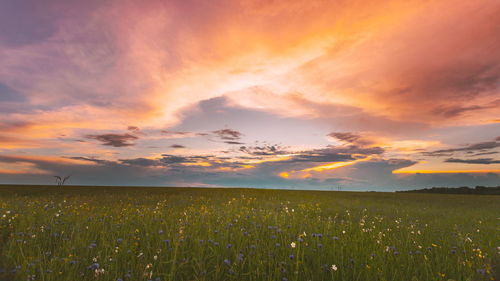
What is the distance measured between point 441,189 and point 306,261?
3941 inches

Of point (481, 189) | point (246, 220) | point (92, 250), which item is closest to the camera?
point (92, 250)

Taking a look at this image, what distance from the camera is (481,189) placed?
83938 mm

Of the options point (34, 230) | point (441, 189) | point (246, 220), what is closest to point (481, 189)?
point (441, 189)

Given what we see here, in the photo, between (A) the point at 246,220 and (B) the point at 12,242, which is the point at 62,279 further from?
(A) the point at 246,220

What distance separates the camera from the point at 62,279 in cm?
461

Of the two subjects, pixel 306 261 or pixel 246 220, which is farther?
pixel 246 220

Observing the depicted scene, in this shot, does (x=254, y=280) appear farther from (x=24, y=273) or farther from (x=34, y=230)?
(x=34, y=230)

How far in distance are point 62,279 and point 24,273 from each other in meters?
0.75

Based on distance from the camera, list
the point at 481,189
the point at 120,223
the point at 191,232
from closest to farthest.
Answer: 1. the point at 191,232
2. the point at 120,223
3. the point at 481,189

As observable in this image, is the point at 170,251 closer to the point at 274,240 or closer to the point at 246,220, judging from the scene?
the point at 274,240

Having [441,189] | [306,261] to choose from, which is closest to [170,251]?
[306,261]

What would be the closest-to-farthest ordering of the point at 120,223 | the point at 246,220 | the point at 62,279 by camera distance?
the point at 62,279 < the point at 120,223 < the point at 246,220

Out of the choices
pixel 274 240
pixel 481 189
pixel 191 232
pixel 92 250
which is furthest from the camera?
pixel 481 189

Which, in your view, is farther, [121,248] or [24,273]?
[121,248]
